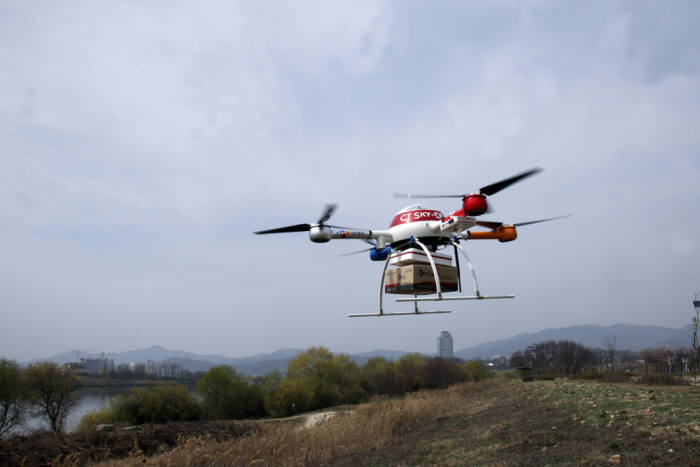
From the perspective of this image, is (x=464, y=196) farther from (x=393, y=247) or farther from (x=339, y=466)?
(x=339, y=466)

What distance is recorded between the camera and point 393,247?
31.2ft

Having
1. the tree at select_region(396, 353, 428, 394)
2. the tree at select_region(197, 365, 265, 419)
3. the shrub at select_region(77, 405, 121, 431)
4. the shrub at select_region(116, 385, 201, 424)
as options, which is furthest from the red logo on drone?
the tree at select_region(396, 353, 428, 394)

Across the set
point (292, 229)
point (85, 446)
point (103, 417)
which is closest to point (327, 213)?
point (292, 229)

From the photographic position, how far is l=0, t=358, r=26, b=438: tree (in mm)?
44188

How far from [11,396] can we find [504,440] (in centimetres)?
5150

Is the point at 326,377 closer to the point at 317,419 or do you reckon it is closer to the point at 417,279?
the point at 317,419

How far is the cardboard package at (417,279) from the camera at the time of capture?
8.51 m

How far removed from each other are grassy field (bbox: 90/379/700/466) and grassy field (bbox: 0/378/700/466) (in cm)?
3

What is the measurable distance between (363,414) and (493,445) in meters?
9.96

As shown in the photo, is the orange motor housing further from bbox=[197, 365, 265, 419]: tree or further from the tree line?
bbox=[197, 365, 265, 419]: tree

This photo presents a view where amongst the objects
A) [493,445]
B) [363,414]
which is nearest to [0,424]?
[363,414]

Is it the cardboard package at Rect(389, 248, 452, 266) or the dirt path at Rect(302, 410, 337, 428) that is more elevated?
the cardboard package at Rect(389, 248, 452, 266)

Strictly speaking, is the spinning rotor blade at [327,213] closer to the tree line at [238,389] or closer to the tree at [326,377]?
the tree line at [238,389]

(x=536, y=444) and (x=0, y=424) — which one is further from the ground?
(x=536, y=444)
